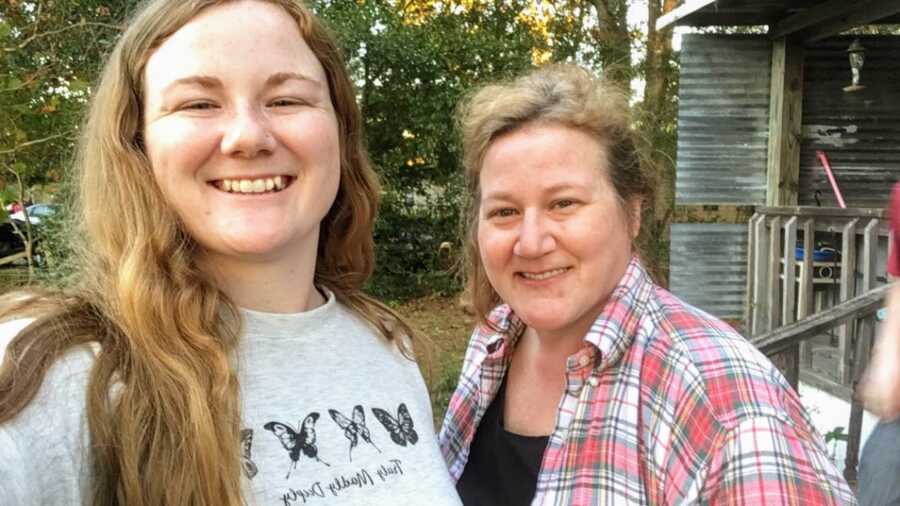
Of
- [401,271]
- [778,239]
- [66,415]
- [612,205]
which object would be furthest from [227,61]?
[401,271]

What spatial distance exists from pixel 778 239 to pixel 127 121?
5.57 meters

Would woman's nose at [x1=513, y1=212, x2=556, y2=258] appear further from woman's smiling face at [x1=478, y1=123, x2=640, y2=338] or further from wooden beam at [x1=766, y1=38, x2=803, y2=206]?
wooden beam at [x1=766, y1=38, x2=803, y2=206]

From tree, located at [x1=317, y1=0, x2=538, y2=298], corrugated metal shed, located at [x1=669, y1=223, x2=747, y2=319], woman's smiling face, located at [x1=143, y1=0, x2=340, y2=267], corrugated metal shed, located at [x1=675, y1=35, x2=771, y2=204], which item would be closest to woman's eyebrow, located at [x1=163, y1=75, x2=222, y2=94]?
woman's smiling face, located at [x1=143, y1=0, x2=340, y2=267]

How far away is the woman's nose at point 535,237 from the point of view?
77.7 inches

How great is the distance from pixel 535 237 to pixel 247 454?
905mm

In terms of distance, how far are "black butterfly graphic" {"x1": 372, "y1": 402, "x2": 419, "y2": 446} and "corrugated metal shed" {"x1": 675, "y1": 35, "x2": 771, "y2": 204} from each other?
5511 mm

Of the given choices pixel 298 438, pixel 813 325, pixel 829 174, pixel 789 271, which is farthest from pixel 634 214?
pixel 829 174

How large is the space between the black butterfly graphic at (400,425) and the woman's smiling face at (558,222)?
51 centimetres

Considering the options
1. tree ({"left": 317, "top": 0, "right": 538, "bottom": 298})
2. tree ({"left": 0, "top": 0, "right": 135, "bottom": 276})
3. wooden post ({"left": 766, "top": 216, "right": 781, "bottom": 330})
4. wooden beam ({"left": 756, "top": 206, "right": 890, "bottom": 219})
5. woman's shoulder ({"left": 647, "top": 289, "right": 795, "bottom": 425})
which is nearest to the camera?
woman's shoulder ({"left": 647, "top": 289, "right": 795, "bottom": 425})

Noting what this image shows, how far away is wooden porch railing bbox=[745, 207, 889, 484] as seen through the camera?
368cm

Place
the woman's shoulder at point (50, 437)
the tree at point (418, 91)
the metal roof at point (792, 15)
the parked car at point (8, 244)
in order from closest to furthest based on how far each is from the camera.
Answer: the woman's shoulder at point (50, 437)
the metal roof at point (792, 15)
the parked car at point (8, 244)
the tree at point (418, 91)

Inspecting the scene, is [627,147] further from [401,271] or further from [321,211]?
[401,271]

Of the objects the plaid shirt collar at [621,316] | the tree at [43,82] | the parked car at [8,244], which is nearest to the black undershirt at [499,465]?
the plaid shirt collar at [621,316]

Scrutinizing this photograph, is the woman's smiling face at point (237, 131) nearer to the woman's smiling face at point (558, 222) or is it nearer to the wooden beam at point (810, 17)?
the woman's smiling face at point (558, 222)
